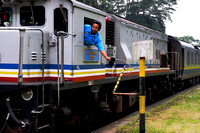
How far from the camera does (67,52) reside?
5.41 m

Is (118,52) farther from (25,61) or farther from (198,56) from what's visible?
(198,56)

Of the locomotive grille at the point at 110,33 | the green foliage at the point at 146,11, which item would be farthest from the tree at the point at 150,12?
the locomotive grille at the point at 110,33

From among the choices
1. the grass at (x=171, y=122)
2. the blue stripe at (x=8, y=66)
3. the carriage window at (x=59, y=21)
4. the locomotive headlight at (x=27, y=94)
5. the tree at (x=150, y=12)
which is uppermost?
the tree at (x=150, y=12)

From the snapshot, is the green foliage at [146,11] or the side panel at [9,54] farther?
the green foliage at [146,11]

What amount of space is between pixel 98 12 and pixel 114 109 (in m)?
3.18

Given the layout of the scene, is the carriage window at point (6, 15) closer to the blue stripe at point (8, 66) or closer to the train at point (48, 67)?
the train at point (48, 67)

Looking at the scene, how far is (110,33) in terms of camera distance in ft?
26.8

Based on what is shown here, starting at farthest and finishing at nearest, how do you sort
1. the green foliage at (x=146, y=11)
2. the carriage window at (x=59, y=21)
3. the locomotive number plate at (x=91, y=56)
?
the green foliage at (x=146, y=11)
the locomotive number plate at (x=91, y=56)
the carriage window at (x=59, y=21)

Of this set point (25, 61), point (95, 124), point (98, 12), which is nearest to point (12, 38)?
point (25, 61)

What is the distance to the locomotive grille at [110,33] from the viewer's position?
26.1 feet

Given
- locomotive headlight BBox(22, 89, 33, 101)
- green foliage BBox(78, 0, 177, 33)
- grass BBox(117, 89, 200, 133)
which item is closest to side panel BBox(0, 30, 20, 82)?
locomotive headlight BBox(22, 89, 33, 101)

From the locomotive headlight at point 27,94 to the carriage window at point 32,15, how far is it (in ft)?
4.90

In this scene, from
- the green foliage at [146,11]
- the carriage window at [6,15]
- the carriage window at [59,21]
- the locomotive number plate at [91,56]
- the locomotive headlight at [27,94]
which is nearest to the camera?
the locomotive headlight at [27,94]

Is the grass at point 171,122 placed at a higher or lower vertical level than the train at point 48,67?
lower
